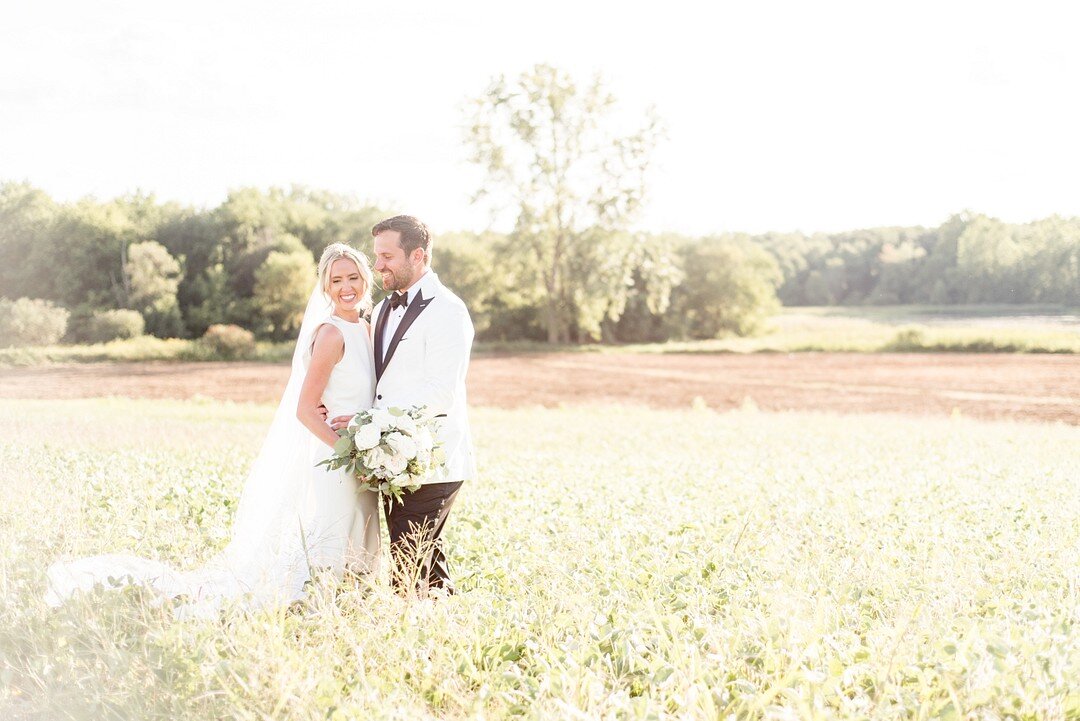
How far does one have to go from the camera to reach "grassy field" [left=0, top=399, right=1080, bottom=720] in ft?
12.9

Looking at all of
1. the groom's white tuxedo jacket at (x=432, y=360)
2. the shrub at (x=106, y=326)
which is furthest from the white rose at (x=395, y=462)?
the shrub at (x=106, y=326)

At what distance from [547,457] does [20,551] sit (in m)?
8.37

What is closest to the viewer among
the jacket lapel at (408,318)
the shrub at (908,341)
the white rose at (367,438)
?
the white rose at (367,438)

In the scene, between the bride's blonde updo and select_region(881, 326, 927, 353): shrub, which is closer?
the bride's blonde updo

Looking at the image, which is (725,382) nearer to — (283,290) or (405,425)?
(283,290)

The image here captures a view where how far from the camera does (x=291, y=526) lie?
5824 millimetres

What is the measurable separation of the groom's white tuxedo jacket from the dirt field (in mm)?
21045

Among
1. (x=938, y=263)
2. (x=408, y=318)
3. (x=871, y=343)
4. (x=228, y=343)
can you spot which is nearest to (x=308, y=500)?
(x=408, y=318)

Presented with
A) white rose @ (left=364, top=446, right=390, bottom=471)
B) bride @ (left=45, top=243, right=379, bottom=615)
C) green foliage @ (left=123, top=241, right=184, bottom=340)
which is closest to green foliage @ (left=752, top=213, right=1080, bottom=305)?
bride @ (left=45, top=243, right=379, bottom=615)

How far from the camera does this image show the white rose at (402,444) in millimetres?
4957

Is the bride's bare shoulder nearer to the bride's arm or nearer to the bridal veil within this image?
the bride's arm

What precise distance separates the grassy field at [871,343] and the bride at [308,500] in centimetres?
3236

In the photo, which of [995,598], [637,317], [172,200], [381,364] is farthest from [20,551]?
[172,200]

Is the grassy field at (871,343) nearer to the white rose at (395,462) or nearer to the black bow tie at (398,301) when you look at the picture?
the black bow tie at (398,301)
